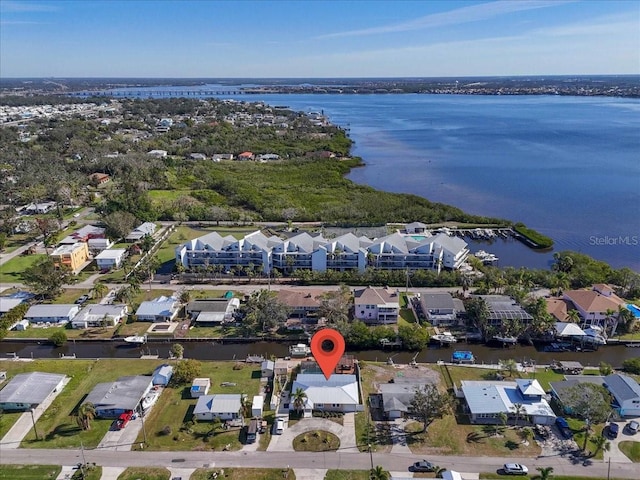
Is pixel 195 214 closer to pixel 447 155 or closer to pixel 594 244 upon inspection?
pixel 594 244

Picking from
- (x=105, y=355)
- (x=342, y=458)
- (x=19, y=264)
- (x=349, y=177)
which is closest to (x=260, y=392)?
(x=342, y=458)

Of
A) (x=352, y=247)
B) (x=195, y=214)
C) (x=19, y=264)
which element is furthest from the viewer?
(x=195, y=214)

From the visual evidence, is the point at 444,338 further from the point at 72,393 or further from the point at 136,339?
the point at 72,393

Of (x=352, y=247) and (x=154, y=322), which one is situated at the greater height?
(x=352, y=247)

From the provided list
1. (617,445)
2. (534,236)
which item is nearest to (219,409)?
(617,445)

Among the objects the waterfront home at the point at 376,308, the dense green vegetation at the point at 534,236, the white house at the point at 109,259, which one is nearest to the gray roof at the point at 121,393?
the waterfront home at the point at 376,308

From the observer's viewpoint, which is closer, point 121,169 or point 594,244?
point 594,244
